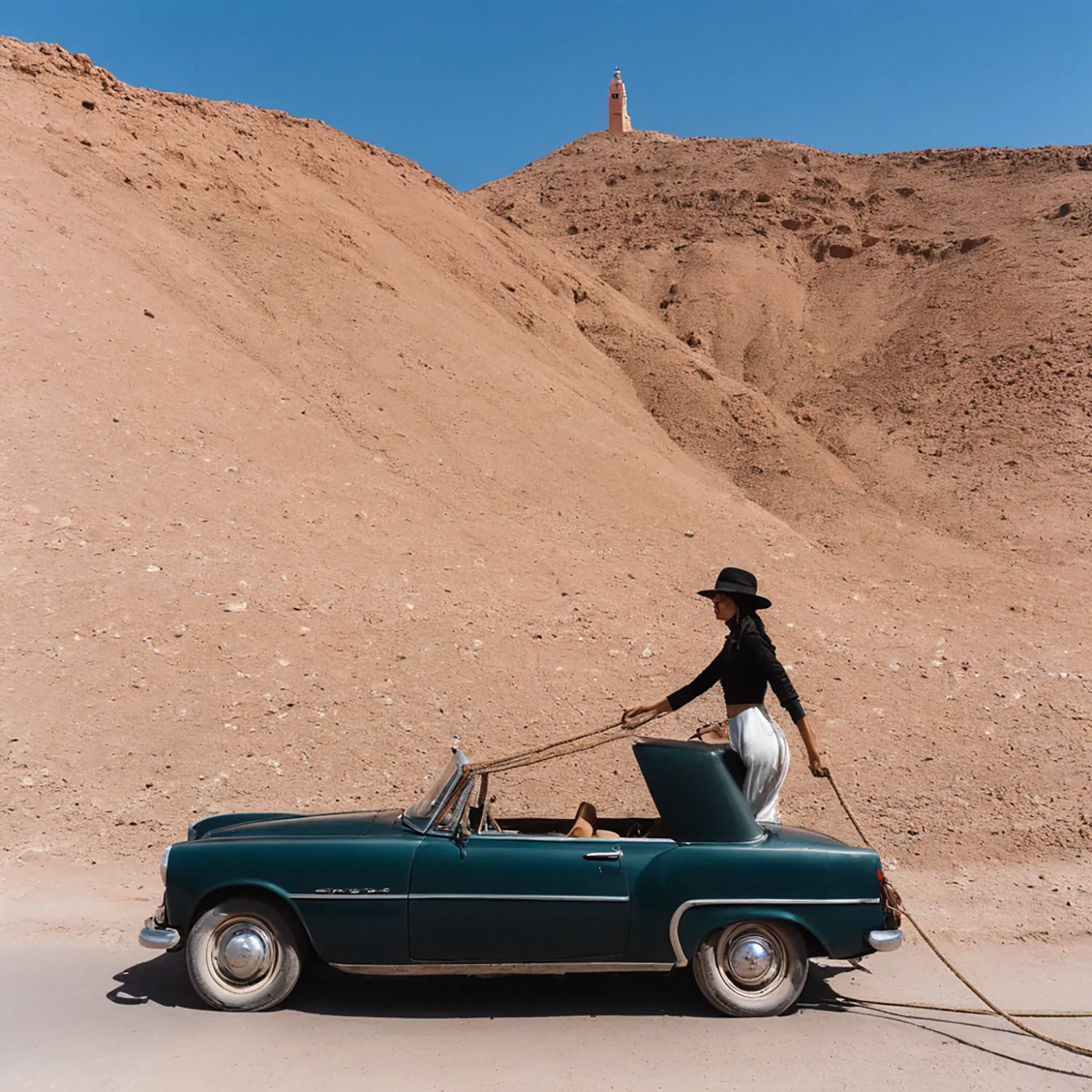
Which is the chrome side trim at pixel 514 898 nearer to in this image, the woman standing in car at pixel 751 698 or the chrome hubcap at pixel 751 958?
the chrome hubcap at pixel 751 958

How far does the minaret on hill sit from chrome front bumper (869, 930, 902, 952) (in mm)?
44723

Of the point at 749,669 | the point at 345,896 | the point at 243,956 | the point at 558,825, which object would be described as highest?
the point at 749,669

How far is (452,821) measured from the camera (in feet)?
15.1

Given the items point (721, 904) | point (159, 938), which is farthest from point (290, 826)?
point (721, 904)

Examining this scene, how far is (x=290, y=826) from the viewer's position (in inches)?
193

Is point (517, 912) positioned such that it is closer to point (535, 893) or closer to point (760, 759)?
point (535, 893)

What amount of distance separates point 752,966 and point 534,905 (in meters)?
1.02

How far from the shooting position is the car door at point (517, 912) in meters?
4.41

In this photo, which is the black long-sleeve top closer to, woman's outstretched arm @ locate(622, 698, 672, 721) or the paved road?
woman's outstretched arm @ locate(622, 698, 672, 721)

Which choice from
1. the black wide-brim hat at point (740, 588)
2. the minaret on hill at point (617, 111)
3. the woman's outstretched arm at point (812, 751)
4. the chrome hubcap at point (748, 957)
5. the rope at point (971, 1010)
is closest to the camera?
the chrome hubcap at point (748, 957)

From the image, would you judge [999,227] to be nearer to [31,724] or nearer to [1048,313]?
[1048,313]

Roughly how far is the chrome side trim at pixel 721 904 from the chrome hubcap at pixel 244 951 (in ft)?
5.82

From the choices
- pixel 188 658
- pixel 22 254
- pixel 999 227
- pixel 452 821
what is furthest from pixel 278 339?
pixel 999 227

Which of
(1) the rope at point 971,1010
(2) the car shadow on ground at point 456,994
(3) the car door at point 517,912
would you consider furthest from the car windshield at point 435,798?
(1) the rope at point 971,1010
